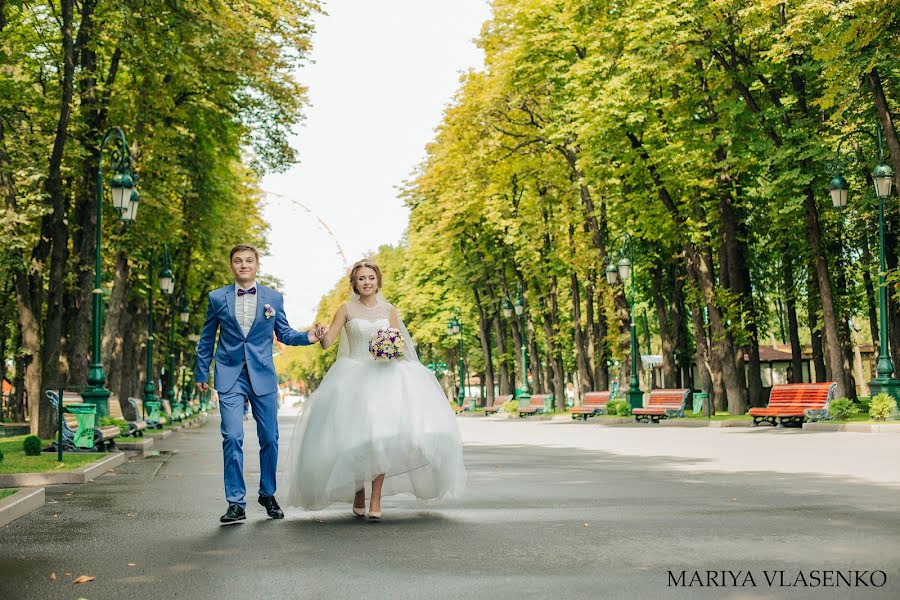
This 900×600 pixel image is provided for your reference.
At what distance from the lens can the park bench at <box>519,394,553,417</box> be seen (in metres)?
47.8

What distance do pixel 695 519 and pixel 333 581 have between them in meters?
3.60

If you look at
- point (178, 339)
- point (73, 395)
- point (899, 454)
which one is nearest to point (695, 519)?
point (899, 454)

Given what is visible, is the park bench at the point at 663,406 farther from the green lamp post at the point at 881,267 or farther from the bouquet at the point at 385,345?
the bouquet at the point at 385,345

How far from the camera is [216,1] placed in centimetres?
2130

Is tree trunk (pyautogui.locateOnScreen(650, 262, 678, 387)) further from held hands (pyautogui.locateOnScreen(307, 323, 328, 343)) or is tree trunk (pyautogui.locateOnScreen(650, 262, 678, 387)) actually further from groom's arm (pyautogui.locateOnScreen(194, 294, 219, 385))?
groom's arm (pyautogui.locateOnScreen(194, 294, 219, 385))

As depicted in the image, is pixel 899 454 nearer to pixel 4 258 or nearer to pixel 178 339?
pixel 4 258

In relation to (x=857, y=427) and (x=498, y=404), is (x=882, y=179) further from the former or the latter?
(x=498, y=404)

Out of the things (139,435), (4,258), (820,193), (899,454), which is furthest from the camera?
(820,193)

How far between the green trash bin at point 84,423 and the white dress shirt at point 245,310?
941 centimetres

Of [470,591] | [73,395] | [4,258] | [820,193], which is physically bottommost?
[470,591]

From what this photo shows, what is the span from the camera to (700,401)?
36875 millimetres

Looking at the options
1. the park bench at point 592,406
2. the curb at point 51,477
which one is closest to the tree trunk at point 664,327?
the park bench at point 592,406

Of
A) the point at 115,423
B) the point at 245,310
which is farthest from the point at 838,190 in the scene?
the point at 245,310

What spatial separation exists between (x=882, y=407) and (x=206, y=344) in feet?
65.4
